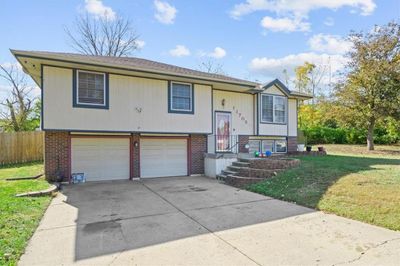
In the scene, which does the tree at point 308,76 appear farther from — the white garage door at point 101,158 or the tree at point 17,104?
the tree at point 17,104

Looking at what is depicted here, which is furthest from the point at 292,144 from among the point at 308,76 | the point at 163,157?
the point at 308,76

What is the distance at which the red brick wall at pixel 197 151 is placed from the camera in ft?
41.5

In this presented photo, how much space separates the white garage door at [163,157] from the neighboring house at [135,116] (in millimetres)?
45

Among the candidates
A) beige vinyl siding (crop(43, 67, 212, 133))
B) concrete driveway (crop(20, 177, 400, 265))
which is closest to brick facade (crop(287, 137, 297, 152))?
beige vinyl siding (crop(43, 67, 212, 133))

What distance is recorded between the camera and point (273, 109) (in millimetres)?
15117

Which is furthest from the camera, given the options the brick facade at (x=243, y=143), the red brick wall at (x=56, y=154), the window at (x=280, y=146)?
the window at (x=280, y=146)

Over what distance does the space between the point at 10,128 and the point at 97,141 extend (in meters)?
16.3

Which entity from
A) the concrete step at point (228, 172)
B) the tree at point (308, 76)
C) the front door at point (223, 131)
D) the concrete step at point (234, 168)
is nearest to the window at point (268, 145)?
the front door at point (223, 131)

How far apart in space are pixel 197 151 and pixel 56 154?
6080 millimetres

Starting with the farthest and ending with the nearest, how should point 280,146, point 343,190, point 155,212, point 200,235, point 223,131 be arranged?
1. point 280,146
2. point 223,131
3. point 343,190
4. point 155,212
5. point 200,235

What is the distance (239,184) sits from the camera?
979 centimetres

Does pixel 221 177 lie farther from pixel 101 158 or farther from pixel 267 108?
pixel 267 108

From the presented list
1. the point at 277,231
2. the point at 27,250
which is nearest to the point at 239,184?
the point at 277,231

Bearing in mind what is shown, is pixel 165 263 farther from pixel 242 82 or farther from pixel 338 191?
pixel 242 82
